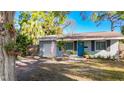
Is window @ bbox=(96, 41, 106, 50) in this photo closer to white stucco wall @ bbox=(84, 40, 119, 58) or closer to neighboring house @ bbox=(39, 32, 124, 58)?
neighboring house @ bbox=(39, 32, 124, 58)

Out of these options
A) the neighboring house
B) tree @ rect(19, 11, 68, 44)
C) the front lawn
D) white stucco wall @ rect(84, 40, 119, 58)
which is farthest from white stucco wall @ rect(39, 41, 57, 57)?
white stucco wall @ rect(84, 40, 119, 58)

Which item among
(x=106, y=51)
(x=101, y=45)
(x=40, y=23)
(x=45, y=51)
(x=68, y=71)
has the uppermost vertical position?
(x=40, y=23)

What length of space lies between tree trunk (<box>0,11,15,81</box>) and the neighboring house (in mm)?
4761

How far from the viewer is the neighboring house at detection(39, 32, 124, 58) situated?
11489mm

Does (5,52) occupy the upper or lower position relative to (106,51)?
upper

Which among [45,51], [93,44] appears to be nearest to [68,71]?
[45,51]

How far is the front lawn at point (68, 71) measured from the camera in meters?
8.45

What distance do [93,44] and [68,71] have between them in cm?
456

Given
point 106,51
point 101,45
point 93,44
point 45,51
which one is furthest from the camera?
point 101,45

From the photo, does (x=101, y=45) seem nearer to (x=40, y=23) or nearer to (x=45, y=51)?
(x=45, y=51)

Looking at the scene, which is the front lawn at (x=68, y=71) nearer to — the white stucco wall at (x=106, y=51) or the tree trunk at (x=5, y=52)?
the white stucco wall at (x=106, y=51)

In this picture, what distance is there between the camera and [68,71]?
31.2 feet
